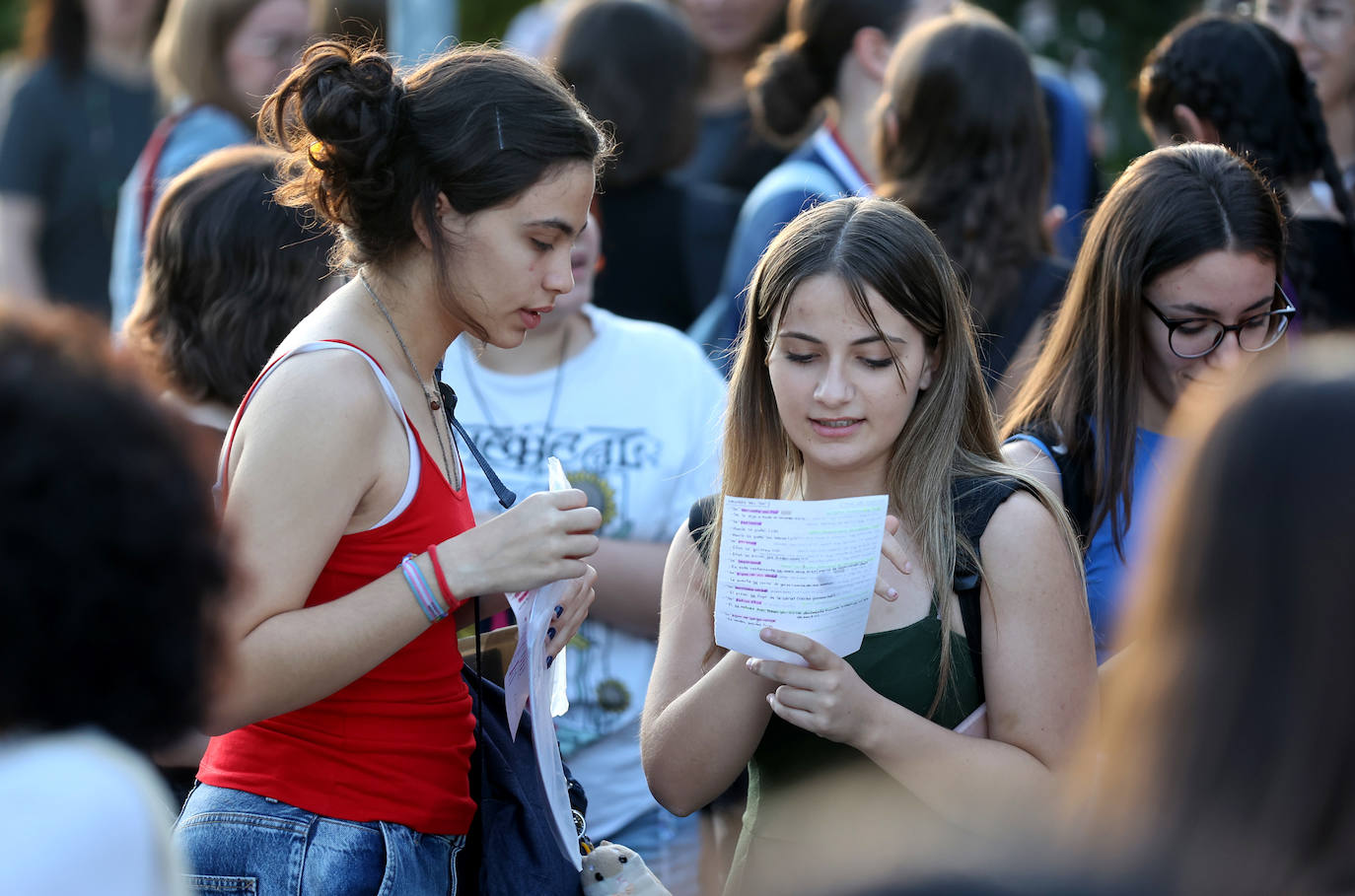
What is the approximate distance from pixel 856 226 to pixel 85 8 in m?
4.16

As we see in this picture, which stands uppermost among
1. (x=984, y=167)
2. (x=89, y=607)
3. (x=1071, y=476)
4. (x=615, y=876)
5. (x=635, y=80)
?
(x=635, y=80)

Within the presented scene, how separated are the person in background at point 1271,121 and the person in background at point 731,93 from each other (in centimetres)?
186

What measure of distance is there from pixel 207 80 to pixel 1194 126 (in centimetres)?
310

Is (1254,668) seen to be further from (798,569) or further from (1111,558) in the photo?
(1111,558)

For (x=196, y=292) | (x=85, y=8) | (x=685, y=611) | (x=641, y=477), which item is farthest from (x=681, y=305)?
(x=85, y=8)

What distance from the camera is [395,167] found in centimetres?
213

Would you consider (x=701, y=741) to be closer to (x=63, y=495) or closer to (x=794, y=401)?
(x=794, y=401)

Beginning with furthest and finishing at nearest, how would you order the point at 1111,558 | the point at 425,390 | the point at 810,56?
1. the point at 810,56
2. the point at 1111,558
3. the point at 425,390

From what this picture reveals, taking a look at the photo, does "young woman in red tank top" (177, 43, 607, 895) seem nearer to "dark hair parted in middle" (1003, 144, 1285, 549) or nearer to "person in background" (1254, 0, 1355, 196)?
"dark hair parted in middle" (1003, 144, 1285, 549)

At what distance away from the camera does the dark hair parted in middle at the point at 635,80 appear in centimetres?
398

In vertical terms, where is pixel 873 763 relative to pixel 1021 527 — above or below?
below

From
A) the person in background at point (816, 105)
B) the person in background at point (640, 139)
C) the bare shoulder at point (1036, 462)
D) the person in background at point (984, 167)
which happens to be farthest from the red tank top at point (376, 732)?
the person in background at point (640, 139)

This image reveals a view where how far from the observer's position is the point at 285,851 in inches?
77.2

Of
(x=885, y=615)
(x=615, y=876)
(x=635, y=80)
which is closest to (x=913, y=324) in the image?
(x=885, y=615)
